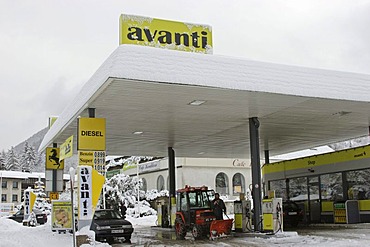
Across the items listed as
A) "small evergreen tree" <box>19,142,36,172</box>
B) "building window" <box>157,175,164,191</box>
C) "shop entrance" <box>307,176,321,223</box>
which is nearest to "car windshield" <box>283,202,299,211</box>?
"shop entrance" <box>307,176,321,223</box>

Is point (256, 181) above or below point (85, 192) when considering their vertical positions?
above

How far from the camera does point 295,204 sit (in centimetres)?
2306

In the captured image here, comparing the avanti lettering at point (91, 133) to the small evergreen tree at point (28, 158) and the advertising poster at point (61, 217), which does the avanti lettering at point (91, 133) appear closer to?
the advertising poster at point (61, 217)

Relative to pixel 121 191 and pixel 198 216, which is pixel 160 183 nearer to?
pixel 121 191

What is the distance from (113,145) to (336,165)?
10.5m

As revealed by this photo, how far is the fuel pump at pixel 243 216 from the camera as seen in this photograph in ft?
60.3

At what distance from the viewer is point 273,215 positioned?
16.6 m

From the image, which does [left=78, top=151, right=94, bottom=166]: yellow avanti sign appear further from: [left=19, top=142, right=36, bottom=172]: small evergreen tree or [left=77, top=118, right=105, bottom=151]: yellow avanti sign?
[left=19, top=142, right=36, bottom=172]: small evergreen tree

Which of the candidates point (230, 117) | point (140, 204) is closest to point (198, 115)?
point (230, 117)

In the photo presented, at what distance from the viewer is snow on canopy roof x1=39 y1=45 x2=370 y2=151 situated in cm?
1230

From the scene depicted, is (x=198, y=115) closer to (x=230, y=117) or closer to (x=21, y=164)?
(x=230, y=117)

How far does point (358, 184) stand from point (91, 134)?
450 inches

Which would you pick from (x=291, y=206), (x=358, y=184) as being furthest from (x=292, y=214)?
(x=358, y=184)

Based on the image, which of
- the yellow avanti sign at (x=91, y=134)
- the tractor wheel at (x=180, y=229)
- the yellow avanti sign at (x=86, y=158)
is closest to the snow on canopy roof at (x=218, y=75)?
the yellow avanti sign at (x=91, y=134)
